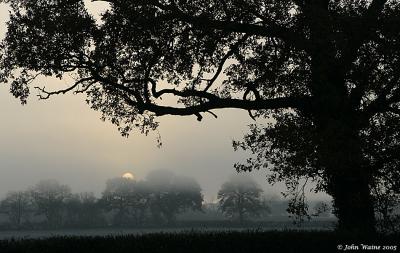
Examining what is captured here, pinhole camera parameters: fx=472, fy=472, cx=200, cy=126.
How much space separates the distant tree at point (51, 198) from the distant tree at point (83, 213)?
2.04 m

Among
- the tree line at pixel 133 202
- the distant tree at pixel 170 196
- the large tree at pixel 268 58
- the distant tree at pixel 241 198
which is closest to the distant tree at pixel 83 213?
the tree line at pixel 133 202

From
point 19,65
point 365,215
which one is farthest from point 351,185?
point 19,65

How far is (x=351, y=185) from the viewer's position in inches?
650

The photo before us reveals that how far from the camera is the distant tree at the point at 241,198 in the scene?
118 m

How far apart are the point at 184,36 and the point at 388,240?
9425 mm

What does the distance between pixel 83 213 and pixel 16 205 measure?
83.0 feet

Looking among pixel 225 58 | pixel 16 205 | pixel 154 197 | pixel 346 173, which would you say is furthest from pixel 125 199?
pixel 346 173

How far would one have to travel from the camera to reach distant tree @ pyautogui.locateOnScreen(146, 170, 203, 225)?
112562mm

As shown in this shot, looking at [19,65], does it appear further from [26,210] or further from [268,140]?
[26,210]

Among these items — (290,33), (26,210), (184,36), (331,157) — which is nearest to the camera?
(331,157)

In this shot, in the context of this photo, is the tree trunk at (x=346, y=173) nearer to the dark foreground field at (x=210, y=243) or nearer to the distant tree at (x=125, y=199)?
the dark foreground field at (x=210, y=243)

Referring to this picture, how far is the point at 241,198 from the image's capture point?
120m

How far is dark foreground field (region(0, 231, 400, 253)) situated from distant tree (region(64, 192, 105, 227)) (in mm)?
102088

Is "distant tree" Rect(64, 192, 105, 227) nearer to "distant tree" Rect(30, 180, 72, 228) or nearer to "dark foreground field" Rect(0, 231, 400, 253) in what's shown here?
"distant tree" Rect(30, 180, 72, 228)
